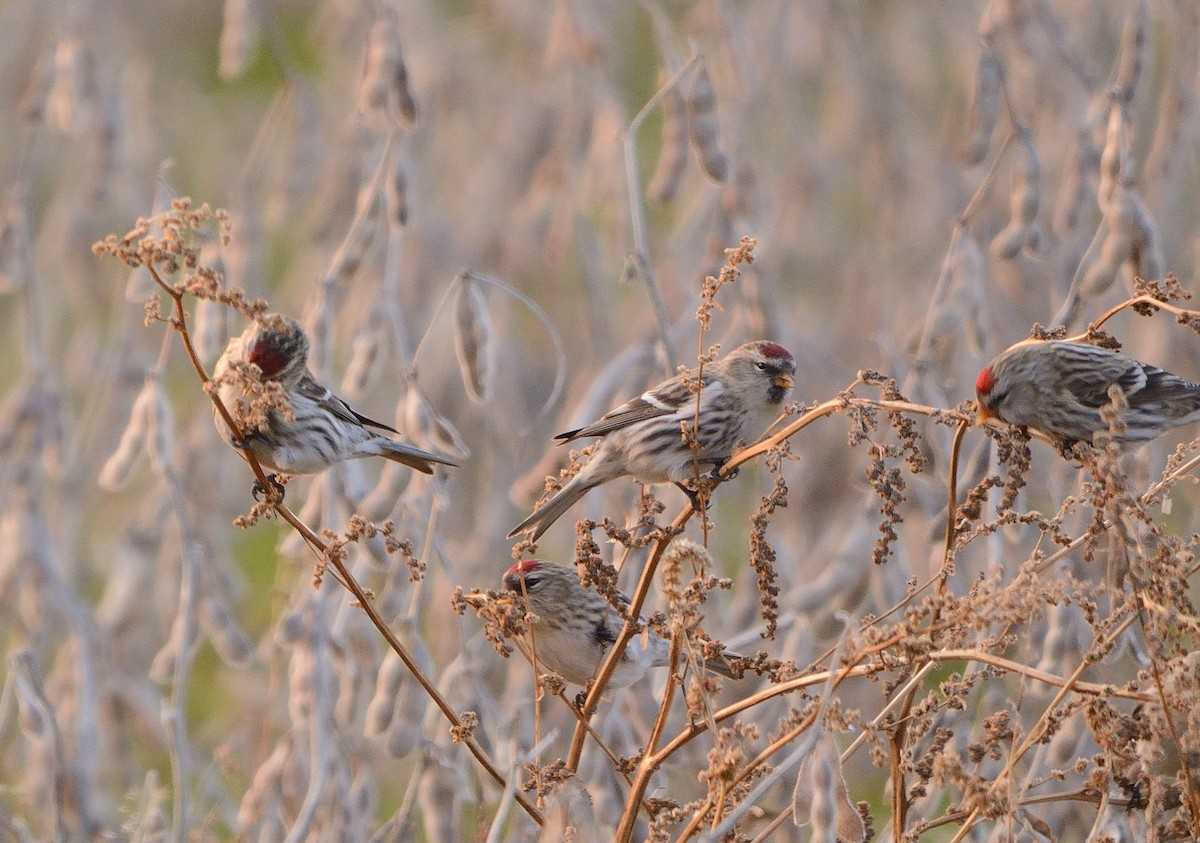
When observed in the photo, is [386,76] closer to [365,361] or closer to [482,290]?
[365,361]

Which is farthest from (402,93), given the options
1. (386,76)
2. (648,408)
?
(648,408)

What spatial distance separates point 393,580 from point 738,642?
2.59ft

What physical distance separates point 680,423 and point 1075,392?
74cm

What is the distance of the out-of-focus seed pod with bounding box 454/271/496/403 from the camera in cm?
328

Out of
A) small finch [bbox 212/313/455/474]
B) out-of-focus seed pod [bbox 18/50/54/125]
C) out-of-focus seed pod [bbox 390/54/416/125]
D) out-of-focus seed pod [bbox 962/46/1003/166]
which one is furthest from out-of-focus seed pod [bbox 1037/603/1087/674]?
out-of-focus seed pod [bbox 18/50/54/125]

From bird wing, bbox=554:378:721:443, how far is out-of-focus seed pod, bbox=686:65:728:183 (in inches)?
27.6

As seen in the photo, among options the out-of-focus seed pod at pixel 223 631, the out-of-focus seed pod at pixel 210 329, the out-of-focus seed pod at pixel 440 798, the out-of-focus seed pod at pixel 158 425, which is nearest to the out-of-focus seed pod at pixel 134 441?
the out-of-focus seed pod at pixel 158 425

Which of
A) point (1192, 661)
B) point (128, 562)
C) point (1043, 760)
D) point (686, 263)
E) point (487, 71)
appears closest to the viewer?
point (1192, 661)

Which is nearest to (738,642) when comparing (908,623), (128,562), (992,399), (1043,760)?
(1043,760)

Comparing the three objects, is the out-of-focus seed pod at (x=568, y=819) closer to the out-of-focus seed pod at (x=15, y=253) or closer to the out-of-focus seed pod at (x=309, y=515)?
the out-of-focus seed pod at (x=309, y=515)

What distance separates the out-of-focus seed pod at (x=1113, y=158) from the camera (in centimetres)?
323

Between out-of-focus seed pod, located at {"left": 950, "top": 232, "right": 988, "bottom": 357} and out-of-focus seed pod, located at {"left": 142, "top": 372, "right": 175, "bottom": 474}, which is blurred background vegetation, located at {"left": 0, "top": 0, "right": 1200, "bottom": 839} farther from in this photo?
out-of-focus seed pod, located at {"left": 142, "top": 372, "right": 175, "bottom": 474}

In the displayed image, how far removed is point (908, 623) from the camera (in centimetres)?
166

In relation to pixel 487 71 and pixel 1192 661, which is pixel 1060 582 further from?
pixel 487 71
